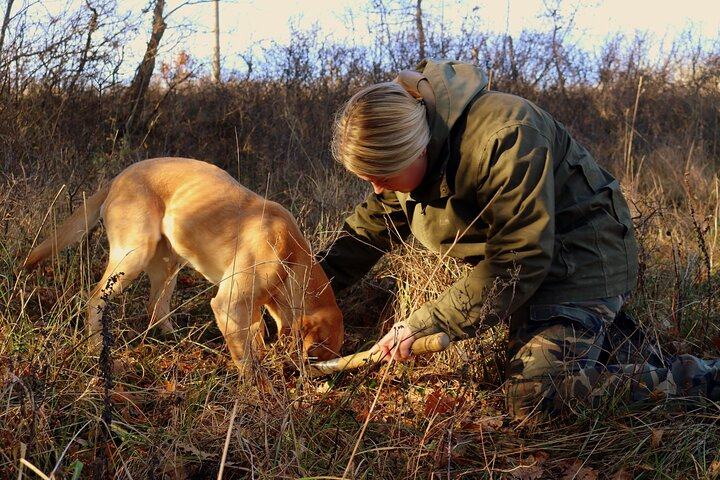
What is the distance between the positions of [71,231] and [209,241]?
79cm

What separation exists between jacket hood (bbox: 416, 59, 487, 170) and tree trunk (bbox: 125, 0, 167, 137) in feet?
20.6

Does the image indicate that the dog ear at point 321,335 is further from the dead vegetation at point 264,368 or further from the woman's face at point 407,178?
the woman's face at point 407,178

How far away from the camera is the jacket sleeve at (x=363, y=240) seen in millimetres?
3938

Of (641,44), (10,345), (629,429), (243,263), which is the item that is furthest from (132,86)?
(641,44)

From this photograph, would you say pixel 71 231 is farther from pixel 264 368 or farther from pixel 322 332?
pixel 264 368

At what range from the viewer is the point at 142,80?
8.85 m

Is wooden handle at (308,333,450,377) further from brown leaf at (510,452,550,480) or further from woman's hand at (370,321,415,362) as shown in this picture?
brown leaf at (510,452,550,480)

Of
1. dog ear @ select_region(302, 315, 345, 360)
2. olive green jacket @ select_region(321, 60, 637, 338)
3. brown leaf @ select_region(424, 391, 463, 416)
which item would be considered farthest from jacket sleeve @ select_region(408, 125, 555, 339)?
dog ear @ select_region(302, 315, 345, 360)

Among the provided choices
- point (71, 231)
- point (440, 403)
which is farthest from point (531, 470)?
point (71, 231)

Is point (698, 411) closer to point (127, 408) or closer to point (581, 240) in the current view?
point (581, 240)

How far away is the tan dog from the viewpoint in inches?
149

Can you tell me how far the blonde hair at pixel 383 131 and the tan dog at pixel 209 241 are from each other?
91cm

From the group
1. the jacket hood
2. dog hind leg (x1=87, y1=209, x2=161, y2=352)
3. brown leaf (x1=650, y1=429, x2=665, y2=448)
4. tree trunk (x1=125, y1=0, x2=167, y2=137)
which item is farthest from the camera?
tree trunk (x1=125, y1=0, x2=167, y2=137)

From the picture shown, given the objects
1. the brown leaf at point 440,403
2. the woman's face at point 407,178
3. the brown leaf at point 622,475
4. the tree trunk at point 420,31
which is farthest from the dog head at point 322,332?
the tree trunk at point 420,31
